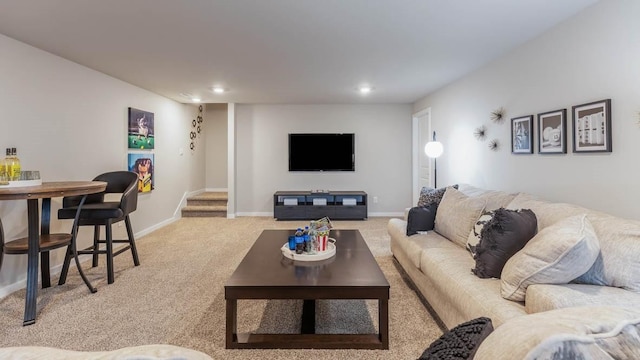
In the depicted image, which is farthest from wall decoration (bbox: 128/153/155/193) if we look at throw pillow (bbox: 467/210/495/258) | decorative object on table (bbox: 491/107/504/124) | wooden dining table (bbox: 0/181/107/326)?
decorative object on table (bbox: 491/107/504/124)

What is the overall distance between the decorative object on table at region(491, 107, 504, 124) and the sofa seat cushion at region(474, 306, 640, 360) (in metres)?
3.29

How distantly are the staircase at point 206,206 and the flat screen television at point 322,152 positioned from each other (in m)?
1.60

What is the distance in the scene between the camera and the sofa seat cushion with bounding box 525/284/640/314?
54.9 inches

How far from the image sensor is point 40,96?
10.6ft

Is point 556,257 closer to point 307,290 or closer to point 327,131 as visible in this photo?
point 307,290

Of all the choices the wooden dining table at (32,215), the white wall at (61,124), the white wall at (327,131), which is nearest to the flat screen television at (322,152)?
the white wall at (327,131)

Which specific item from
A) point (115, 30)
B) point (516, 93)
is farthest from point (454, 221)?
point (115, 30)

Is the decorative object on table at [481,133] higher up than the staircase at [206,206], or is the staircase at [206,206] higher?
the decorative object on table at [481,133]

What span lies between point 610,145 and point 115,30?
12.6 ft

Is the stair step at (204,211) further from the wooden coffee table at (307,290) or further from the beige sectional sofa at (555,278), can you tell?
the beige sectional sofa at (555,278)

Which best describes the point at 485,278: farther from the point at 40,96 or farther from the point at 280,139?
the point at 280,139

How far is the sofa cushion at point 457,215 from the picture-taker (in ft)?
8.66

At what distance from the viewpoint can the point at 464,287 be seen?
1.87 metres

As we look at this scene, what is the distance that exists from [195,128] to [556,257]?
6.77 m
